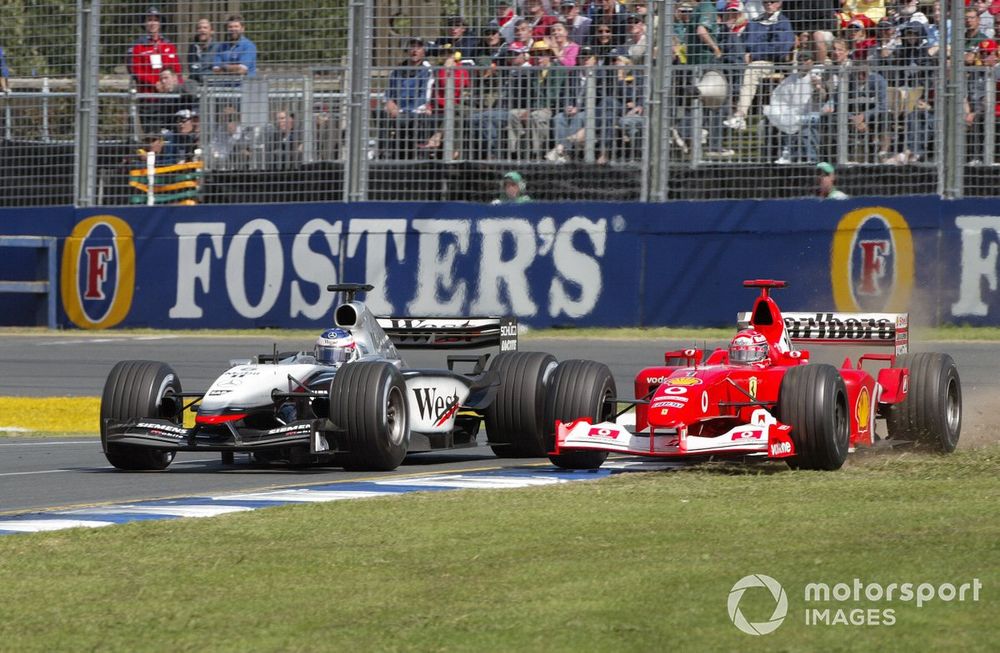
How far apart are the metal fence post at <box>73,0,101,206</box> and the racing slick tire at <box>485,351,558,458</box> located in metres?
9.79

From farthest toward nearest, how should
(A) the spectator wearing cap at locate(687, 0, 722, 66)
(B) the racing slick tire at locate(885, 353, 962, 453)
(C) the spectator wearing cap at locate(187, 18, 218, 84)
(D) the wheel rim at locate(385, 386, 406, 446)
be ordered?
(C) the spectator wearing cap at locate(187, 18, 218, 84) → (A) the spectator wearing cap at locate(687, 0, 722, 66) → (B) the racing slick tire at locate(885, 353, 962, 453) → (D) the wheel rim at locate(385, 386, 406, 446)

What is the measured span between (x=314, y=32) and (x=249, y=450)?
964 cm

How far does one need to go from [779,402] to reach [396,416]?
2.39 m

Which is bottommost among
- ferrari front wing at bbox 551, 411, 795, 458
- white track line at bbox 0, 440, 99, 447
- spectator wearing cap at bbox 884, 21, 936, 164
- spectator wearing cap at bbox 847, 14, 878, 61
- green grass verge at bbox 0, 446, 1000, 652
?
white track line at bbox 0, 440, 99, 447

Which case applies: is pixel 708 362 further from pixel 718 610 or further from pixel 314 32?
pixel 314 32

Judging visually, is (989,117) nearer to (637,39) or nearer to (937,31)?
(937,31)

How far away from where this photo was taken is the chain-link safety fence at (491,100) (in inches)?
650

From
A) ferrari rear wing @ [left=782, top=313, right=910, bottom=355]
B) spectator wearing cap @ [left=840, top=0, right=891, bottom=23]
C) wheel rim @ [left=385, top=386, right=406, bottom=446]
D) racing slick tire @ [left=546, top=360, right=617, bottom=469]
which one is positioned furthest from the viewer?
spectator wearing cap @ [left=840, top=0, right=891, bottom=23]

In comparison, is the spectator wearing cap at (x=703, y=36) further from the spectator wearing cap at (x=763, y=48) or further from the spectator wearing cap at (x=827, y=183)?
the spectator wearing cap at (x=827, y=183)

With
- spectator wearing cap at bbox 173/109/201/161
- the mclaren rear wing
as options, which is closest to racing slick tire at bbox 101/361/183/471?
the mclaren rear wing

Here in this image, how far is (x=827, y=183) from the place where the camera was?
16938 mm

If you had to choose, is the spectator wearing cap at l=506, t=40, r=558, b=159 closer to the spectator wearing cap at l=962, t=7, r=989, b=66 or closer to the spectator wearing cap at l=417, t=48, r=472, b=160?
the spectator wearing cap at l=417, t=48, r=472, b=160

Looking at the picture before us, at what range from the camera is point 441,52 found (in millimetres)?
17938

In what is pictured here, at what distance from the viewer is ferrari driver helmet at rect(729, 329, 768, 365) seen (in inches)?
405
